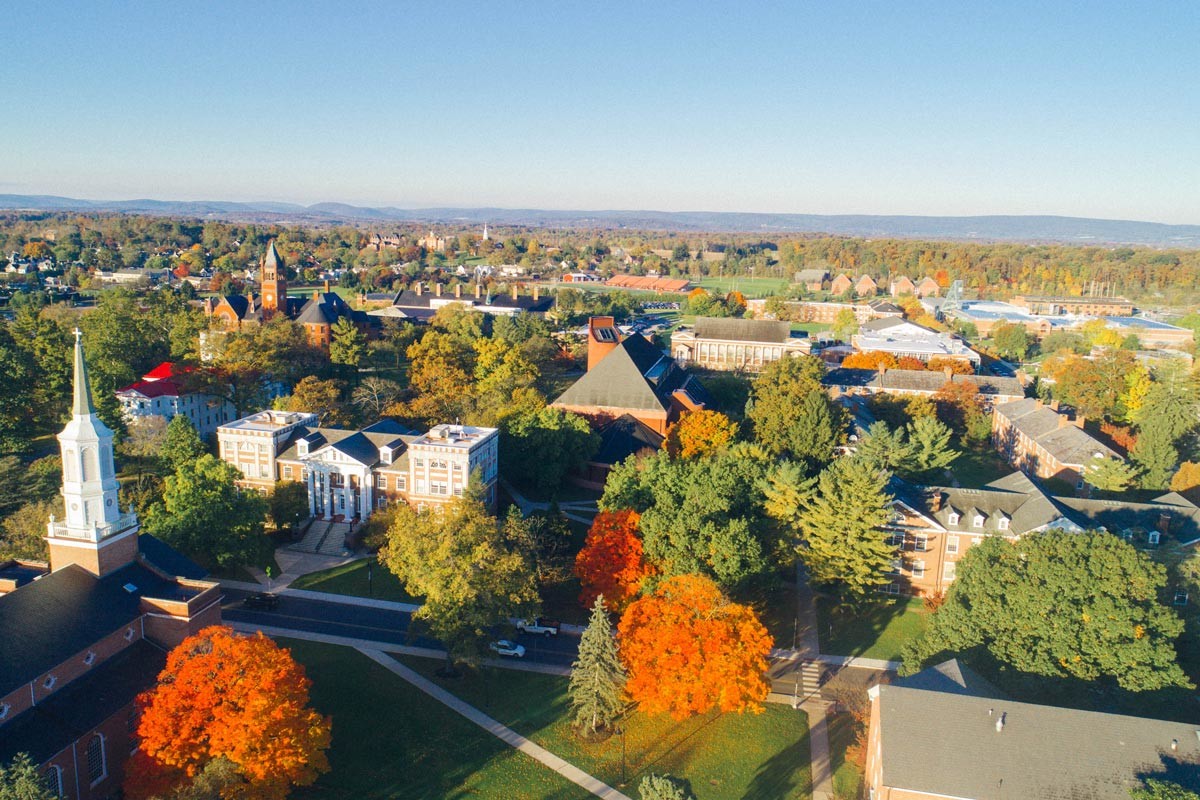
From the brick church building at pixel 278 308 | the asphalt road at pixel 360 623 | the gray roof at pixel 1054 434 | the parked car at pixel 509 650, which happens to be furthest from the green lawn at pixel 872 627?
the brick church building at pixel 278 308

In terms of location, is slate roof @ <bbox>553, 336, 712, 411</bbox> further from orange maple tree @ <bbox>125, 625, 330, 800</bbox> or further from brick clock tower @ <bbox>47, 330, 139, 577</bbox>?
orange maple tree @ <bbox>125, 625, 330, 800</bbox>

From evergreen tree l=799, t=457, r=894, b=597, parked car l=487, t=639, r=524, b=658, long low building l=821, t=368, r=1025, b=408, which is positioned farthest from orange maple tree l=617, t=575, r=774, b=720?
long low building l=821, t=368, r=1025, b=408

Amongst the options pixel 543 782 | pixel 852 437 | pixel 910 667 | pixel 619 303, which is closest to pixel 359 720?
pixel 543 782

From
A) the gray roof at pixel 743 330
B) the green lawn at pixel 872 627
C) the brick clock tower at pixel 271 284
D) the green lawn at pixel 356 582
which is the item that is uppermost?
the brick clock tower at pixel 271 284

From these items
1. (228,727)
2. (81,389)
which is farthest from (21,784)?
(81,389)

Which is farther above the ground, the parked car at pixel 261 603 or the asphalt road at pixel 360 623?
the parked car at pixel 261 603

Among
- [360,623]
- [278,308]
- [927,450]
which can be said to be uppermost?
[278,308]

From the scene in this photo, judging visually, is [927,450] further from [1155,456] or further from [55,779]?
[55,779]

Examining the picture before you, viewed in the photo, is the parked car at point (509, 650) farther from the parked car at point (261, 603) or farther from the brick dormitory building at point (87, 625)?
the parked car at point (261, 603)
